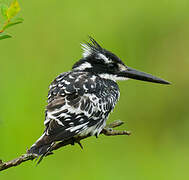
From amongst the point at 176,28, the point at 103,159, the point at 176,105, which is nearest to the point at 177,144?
the point at 176,105

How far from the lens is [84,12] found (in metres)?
7.14

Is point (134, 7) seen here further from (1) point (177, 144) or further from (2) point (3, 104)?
(2) point (3, 104)

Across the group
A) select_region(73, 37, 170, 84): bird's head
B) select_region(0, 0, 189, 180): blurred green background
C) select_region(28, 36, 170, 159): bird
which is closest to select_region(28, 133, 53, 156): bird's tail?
select_region(28, 36, 170, 159): bird

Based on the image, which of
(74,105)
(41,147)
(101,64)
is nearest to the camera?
(41,147)

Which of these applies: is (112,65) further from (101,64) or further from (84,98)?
(84,98)

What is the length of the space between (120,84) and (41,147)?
10.4 ft

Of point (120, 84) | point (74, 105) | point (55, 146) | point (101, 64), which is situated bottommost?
point (120, 84)

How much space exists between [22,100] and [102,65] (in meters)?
1.83

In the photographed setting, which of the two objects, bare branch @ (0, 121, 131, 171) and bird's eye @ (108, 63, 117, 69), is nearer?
bare branch @ (0, 121, 131, 171)

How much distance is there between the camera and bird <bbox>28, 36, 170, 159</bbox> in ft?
10.9

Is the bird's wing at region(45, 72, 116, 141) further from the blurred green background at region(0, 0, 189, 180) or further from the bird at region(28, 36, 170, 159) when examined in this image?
the blurred green background at region(0, 0, 189, 180)

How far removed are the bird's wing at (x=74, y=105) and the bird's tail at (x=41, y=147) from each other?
53mm

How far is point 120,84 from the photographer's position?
6160 millimetres

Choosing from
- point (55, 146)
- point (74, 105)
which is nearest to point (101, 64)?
point (74, 105)
